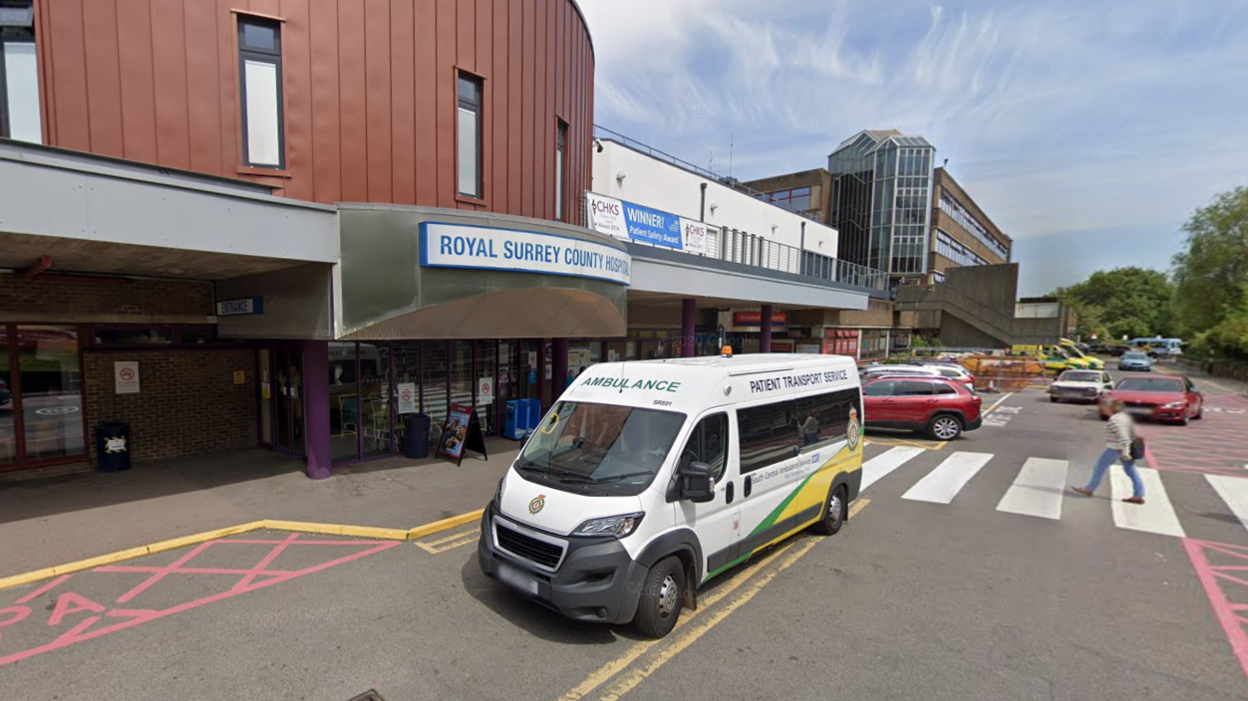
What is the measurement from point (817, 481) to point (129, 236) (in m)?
8.24

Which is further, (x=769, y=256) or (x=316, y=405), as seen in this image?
(x=769, y=256)

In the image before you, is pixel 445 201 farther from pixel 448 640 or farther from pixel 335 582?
pixel 448 640

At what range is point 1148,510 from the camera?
792 centimetres

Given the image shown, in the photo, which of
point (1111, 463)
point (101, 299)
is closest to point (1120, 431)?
point (1111, 463)

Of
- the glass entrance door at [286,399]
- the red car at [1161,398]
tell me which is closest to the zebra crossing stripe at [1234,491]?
the red car at [1161,398]

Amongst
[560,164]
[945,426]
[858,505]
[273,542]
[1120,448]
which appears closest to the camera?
[273,542]

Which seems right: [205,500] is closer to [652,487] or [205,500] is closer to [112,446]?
[112,446]

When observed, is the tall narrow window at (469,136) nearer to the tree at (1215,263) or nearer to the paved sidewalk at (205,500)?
the paved sidewalk at (205,500)

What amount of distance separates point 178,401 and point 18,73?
5453 mm

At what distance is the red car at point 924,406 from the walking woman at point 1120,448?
15.2 feet

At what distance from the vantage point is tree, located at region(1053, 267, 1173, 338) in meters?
79.9

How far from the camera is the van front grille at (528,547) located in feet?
14.4

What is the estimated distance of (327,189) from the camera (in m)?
8.09

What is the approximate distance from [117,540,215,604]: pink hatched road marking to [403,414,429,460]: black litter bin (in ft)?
13.0
